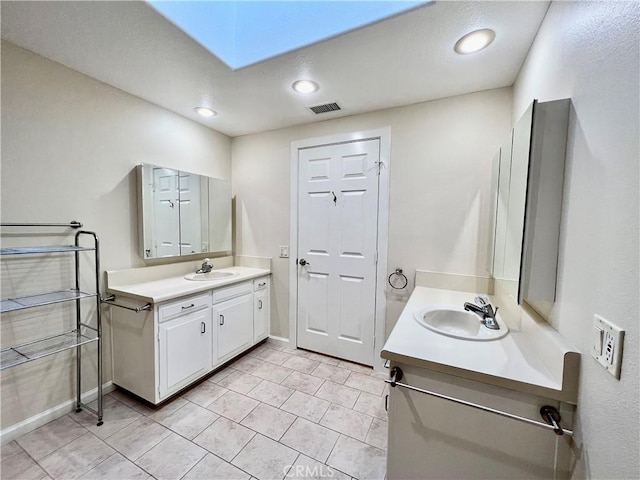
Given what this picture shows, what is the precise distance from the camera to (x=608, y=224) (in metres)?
0.74

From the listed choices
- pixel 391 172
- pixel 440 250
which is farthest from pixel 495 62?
pixel 440 250

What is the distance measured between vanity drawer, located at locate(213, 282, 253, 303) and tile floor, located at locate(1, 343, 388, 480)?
71 cm

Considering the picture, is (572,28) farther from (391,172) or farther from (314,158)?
(314,158)

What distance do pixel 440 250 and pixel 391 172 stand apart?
2.61ft

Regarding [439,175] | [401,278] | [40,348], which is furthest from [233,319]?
[439,175]

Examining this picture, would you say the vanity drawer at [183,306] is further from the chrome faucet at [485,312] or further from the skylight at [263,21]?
the chrome faucet at [485,312]

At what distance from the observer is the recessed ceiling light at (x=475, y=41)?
1.43 metres

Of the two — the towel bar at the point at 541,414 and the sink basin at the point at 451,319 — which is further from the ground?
the sink basin at the point at 451,319

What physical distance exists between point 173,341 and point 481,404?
1.95m

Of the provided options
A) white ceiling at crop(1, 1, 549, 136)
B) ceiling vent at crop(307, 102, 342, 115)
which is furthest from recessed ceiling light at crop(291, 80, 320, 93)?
ceiling vent at crop(307, 102, 342, 115)

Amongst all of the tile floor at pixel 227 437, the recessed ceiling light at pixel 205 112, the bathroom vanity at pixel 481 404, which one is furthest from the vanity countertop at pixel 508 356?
the recessed ceiling light at pixel 205 112

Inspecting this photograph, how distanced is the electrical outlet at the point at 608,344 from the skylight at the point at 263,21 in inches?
58.8

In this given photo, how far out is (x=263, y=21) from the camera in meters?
1.64

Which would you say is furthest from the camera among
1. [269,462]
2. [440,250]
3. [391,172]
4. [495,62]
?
[391,172]
